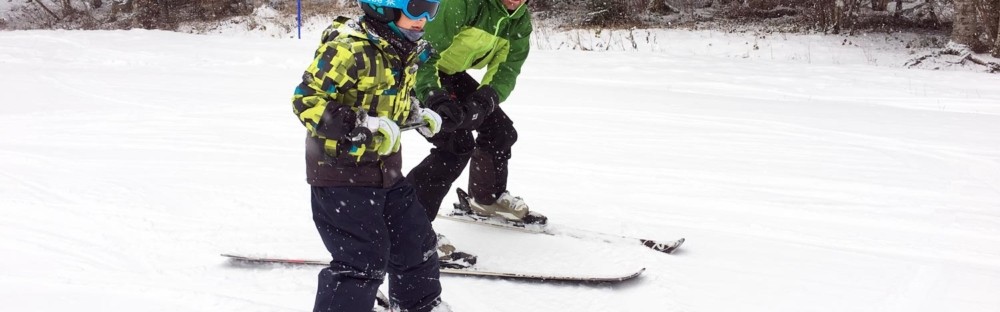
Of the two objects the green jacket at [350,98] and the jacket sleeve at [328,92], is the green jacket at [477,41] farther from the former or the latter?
the jacket sleeve at [328,92]

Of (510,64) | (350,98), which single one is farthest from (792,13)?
(350,98)

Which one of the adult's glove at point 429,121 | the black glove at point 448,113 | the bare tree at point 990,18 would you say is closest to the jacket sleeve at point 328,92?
the adult's glove at point 429,121

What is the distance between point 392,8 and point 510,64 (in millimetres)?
1340

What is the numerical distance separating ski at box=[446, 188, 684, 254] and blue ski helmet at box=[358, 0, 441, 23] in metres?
1.91

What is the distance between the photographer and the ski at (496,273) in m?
3.44

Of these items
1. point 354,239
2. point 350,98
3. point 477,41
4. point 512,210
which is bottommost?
point 512,210

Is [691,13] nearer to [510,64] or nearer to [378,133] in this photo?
[510,64]

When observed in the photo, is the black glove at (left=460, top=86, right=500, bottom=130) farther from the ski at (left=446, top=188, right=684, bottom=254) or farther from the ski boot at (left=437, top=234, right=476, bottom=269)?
the ski at (left=446, top=188, right=684, bottom=254)

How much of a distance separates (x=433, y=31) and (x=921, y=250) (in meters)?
2.72

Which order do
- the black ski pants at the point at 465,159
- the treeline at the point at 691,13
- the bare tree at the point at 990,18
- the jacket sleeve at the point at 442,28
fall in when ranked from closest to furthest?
the jacket sleeve at the point at 442,28
the black ski pants at the point at 465,159
the bare tree at the point at 990,18
the treeline at the point at 691,13

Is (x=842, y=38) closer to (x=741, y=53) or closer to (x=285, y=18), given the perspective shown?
(x=741, y=53)

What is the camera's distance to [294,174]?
5.25 metres

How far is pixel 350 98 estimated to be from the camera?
248 centimetres

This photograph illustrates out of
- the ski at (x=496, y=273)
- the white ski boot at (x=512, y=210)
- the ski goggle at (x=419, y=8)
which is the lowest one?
the ski at (x=496, y=273)
